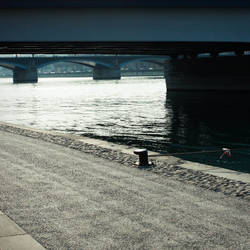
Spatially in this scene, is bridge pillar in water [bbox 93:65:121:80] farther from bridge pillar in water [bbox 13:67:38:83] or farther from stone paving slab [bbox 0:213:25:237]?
stone paving slab [bbox 0:213:25:237]

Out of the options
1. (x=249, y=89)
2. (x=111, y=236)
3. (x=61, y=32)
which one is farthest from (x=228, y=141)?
(x=249, y=89)

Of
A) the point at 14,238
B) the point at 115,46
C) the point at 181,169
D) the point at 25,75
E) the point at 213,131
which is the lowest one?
the point at 213,131

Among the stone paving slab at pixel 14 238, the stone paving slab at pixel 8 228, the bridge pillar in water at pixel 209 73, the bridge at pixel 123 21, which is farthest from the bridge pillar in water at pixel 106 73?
the stone paving slab at pixel 14 238

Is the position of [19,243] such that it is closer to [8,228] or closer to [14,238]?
[14,238]

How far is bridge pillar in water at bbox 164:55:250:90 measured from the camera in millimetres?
55969

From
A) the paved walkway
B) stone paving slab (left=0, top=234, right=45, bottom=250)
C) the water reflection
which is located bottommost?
the water reflection

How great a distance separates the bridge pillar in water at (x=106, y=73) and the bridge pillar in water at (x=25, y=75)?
2341cm

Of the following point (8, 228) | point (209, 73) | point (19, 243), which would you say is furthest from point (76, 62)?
point (19, 243)

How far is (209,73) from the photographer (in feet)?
201

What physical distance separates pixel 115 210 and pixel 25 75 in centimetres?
15105

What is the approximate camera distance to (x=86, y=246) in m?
7.26

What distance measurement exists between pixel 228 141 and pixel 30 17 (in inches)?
595

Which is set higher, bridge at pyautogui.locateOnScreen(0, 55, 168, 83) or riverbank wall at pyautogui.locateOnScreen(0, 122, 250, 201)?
bridge at pyautogui.locateOnScreen(0, 55, 168, 83)

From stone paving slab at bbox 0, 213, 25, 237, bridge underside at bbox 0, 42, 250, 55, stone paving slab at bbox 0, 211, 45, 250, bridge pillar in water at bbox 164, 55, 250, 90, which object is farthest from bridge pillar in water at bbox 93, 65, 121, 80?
stone paving slab at bbox 0, 211, 45, 250
